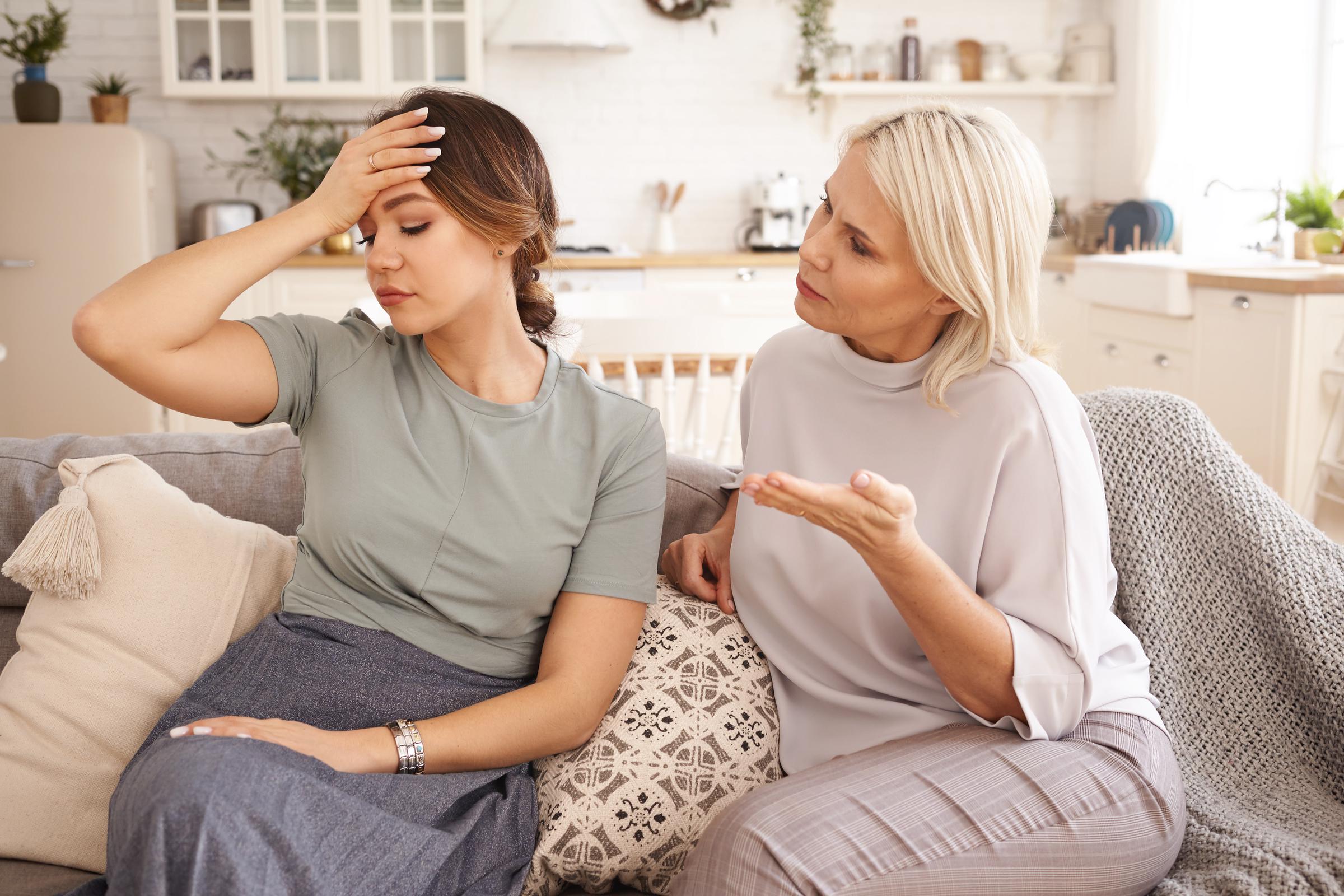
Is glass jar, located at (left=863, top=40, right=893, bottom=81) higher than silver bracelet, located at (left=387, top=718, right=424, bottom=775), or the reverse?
glass jar, located at (left=863, top=40, right=893, bottom=81)

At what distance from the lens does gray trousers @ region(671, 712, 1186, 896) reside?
1.08 metres

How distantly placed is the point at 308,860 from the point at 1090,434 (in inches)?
38.5

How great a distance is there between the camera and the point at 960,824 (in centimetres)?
113

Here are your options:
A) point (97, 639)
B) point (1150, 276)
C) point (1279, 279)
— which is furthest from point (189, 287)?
point (1150, 276)

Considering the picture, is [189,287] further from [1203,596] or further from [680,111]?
[680,111]

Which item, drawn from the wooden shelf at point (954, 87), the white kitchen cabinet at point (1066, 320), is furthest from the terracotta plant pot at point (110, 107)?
the white kitchen cabinet at point (1066, 320)

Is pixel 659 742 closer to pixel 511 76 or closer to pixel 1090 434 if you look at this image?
pixel 1090 434

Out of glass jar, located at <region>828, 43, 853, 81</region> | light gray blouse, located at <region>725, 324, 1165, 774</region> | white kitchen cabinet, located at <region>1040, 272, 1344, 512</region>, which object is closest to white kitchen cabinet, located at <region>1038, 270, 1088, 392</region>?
white kitchen cabinet, located at <region>1040, 272, 1344, 512</region>

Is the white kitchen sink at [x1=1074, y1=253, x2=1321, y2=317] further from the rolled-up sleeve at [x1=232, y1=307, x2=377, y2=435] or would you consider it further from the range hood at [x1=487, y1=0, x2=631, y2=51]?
the rolled-up sleeve at [x1=232, y1=307, x2=377, y2=435]

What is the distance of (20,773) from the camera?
130cm

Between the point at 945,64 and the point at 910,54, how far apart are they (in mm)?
174

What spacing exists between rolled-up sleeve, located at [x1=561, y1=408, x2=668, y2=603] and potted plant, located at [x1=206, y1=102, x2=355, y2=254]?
3.78 meters

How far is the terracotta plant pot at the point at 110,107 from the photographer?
4.84 metres

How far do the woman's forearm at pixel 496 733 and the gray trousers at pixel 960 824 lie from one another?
0.71 feet
